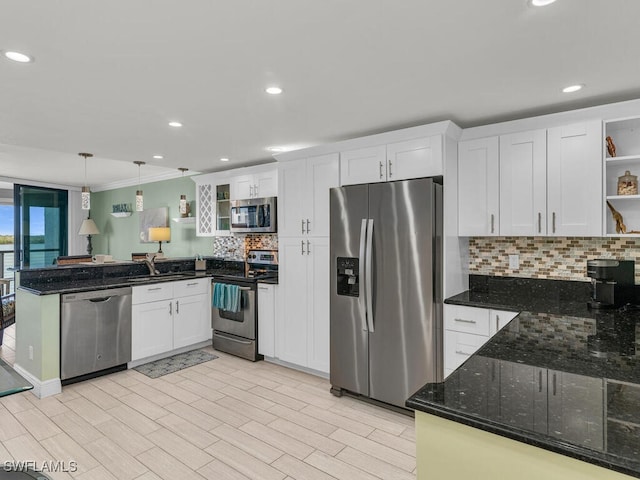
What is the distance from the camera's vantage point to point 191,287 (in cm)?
459

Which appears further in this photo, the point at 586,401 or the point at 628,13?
the point at 628,13

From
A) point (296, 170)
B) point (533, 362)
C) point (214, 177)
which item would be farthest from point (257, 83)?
point (214, 177)

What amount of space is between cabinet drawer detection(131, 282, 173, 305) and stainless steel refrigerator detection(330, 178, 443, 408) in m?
2.15

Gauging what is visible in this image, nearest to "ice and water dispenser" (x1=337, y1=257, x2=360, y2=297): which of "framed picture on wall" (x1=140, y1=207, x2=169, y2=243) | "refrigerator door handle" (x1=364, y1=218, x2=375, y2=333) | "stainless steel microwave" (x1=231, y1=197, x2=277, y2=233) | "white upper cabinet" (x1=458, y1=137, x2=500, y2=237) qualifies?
"refrigerator door handle" (x1=364, y1=218, x2=375, y2=333)

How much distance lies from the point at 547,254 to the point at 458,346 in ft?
3.57

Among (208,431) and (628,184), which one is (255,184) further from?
(628,184)

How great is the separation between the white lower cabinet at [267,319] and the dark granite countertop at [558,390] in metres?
2.55

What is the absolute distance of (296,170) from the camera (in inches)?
149

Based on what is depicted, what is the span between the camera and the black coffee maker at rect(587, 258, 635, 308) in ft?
8.23

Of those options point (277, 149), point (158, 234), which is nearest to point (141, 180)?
point (158, 234)

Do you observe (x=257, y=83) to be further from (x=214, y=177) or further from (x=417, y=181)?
(x=214, y=177)

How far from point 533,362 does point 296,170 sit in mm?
2841

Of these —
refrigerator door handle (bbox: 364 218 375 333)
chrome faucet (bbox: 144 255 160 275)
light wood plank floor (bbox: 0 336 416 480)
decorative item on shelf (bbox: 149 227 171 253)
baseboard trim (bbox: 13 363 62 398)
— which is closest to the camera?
light wood plank floor (bbox: 0 336 416 480)

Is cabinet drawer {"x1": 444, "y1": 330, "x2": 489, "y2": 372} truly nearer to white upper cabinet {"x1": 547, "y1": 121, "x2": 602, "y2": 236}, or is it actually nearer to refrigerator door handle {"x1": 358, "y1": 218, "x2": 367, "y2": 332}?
refrigerator door handle {"x1": 358, "y1": 218, "x2": 367, "y2": 332}
